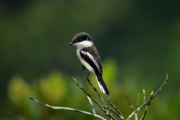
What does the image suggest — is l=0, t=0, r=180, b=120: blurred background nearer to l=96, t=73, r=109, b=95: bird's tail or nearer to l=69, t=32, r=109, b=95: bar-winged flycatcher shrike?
l=69, t=32, r=109, b=95: bar-winged flycatcher shrike

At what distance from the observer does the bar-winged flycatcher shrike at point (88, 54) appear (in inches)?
131

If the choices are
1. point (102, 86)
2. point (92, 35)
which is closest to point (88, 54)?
point (102, 86)

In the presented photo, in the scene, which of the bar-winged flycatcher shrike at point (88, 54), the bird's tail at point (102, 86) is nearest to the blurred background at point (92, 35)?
the bar-winged flycatcher shrike at point (88, 54)

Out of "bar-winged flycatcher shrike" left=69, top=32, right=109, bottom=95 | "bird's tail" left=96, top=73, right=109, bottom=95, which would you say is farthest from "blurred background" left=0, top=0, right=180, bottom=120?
"bird's tail" left=96, top=73, right=109, bottom=95

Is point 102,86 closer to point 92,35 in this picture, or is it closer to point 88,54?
point 88,54

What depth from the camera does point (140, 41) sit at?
98.4ft

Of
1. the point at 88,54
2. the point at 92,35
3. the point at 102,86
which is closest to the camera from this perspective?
the point at 102,86

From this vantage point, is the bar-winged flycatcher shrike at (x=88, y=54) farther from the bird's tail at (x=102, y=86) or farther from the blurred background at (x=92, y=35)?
the blurred background at (x=92, y=35)

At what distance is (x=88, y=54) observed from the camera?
345cm

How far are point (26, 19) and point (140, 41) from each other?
1065cm

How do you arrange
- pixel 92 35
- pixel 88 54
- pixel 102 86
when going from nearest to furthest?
pixel 102 86 < pixel 88 54 < pixel 92 35

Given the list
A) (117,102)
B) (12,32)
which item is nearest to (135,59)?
(12,32)

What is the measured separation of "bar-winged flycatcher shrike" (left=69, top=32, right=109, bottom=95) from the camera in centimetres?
332

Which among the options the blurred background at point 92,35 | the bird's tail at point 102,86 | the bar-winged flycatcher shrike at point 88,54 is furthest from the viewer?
the blurred background at point 92,35
